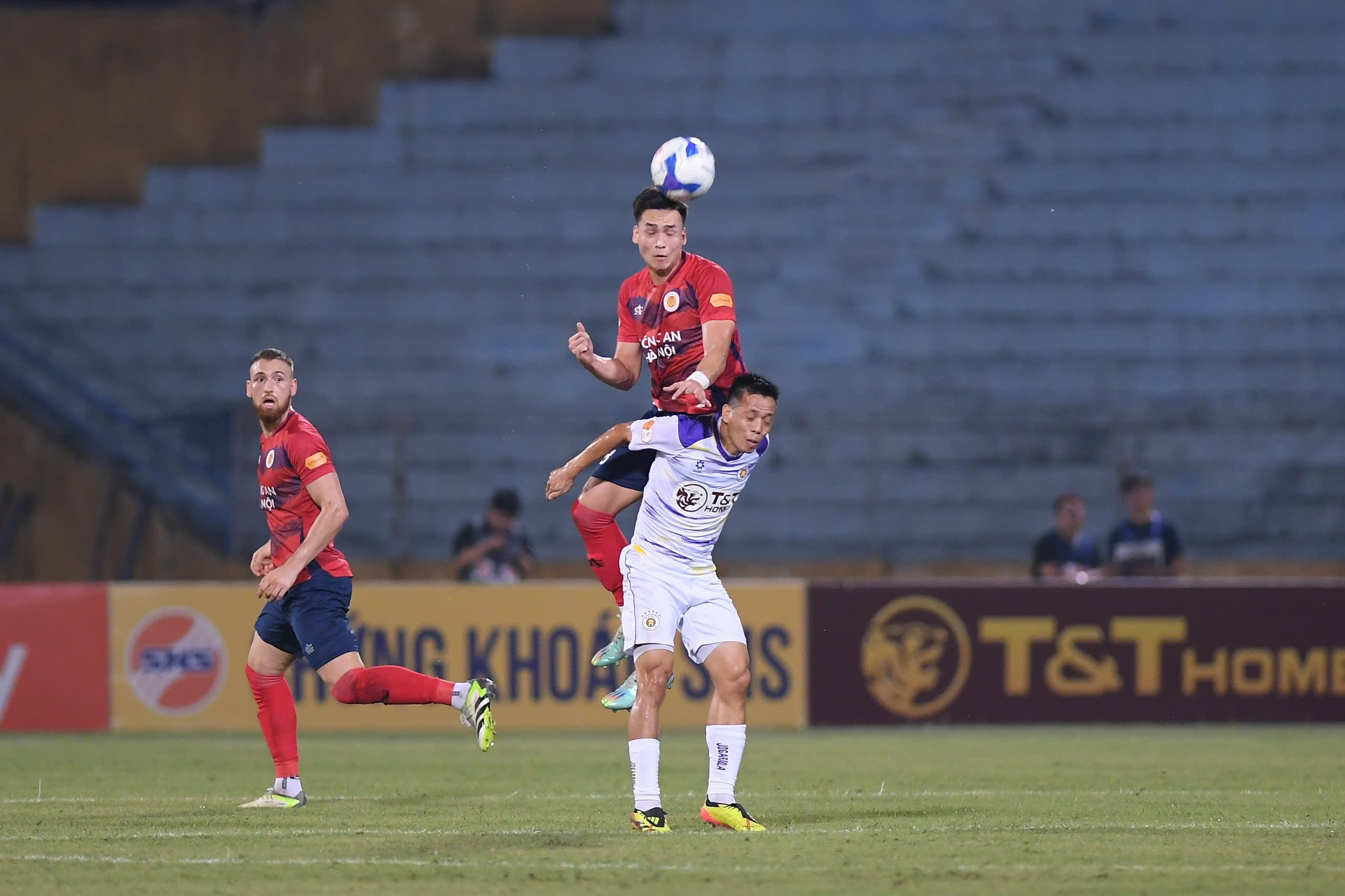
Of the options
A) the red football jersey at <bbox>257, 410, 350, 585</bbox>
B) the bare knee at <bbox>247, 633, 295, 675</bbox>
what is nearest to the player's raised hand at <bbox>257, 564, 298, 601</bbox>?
the red football jersey at <bbox>257, 410, 350, 585</bbox>

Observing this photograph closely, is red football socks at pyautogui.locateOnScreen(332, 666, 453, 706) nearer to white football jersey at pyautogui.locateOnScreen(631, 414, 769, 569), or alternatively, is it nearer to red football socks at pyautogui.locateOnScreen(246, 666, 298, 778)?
red football socks at pyautogui.locateOnScreen(246, 666, 298, 778)

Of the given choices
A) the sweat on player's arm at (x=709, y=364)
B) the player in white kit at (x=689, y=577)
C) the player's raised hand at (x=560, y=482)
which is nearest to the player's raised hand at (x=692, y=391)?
the sweat on player's arm at (x=709, y=364)

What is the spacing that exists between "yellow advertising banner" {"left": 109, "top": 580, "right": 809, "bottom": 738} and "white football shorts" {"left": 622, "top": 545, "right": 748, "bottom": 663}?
6.77 m

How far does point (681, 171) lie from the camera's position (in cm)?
898

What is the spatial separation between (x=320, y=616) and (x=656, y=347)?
2089 millimetres

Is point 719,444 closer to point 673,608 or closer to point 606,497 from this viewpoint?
point 673,608

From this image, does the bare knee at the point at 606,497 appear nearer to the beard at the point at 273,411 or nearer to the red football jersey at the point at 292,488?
the red football jersey at the point at 292,488

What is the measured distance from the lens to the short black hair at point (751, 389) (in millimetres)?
8266

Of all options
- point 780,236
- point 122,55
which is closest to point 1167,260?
point 780,236

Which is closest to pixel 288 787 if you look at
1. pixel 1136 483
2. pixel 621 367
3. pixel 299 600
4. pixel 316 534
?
pixel 299 600

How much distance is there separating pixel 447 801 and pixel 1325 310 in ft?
44.9

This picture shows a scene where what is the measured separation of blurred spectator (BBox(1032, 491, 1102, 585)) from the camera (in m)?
16.0

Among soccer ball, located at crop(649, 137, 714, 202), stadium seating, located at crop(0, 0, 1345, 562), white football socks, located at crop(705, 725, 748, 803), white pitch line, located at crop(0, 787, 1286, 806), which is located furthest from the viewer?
stadium seating, located at crop(0, 0, 1345, 562)

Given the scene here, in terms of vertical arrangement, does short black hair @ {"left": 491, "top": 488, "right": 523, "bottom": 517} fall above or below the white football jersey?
above
